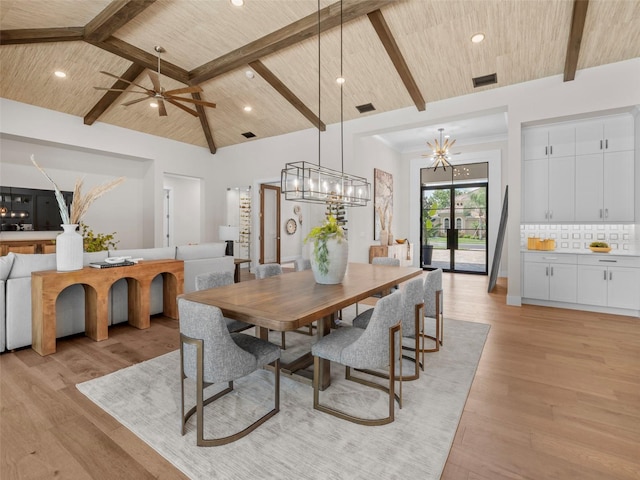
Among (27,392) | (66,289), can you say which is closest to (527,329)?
(27,392)

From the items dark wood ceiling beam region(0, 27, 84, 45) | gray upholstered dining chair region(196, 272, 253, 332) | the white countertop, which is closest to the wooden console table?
gray upholstered dining chair region(196, 272, 253, 332)

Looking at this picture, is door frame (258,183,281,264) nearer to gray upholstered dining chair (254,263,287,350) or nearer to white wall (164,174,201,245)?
→ white wall (164,174,201,245)

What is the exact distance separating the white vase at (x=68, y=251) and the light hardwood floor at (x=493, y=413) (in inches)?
33.2

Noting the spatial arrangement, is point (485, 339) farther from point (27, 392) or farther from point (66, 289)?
point (66, 289)

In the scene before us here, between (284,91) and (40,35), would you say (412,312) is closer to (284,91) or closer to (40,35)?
(284,91)

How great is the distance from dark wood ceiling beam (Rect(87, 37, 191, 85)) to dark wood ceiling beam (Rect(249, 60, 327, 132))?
4.65 feet

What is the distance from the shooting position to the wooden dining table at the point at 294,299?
186 cm

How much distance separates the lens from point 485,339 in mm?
3523

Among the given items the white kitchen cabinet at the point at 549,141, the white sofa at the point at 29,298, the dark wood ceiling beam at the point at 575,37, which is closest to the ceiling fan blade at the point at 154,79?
the white sofa at the point at 29,298

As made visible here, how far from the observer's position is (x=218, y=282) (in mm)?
3057

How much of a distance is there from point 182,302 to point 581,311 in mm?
5505

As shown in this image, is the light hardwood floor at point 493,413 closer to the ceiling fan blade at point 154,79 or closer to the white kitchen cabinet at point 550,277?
the white kitchen cabinet at point 550,277

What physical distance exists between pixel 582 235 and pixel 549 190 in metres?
0.90

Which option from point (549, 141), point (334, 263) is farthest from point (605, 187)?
point (334, 263)
